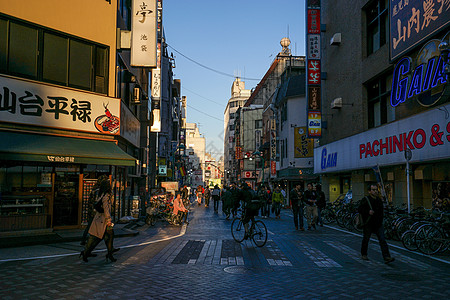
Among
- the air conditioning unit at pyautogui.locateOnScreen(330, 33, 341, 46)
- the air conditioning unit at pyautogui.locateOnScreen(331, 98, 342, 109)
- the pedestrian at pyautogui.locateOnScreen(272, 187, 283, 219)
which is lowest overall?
the pedestrian at pyautogui.locateOnScreen(272, 187, 283, 219)

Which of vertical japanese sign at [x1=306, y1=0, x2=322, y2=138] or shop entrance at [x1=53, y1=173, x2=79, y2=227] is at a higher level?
vertical japanese sign at [x1=306, y1=0, x2=322, y2=138]

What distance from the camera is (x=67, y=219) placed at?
50.8 ft

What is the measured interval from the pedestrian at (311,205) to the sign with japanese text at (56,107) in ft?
28.0

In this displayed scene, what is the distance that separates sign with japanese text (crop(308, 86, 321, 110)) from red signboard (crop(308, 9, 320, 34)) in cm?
402

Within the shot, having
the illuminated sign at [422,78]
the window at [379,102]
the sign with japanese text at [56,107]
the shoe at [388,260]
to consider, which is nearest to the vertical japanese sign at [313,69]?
the window at [379,102]

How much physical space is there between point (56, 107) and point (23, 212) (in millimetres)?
3953

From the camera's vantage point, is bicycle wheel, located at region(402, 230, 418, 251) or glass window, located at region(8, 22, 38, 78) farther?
glass window, located at region(8, 22, 38, 78)

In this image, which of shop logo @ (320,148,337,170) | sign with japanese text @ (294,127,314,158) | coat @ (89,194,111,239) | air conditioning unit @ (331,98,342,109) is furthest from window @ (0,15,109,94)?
sign with japanese text @ (294,127,314,158)

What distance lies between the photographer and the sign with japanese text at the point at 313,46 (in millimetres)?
28703

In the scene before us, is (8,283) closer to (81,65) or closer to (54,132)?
(54,132)

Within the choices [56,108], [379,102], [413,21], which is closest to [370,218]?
[413,21]

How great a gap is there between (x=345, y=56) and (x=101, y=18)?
15451 millimetres

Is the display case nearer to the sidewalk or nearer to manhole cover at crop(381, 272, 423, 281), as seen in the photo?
the sidewalk

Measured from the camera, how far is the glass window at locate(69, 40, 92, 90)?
1581 centimetres
